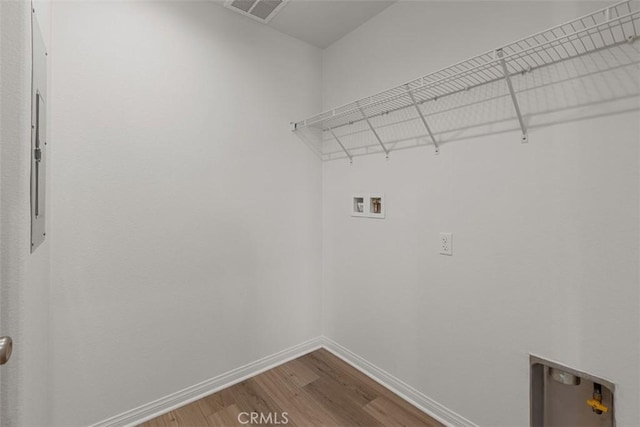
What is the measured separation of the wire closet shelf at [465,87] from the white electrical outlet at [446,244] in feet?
1.73

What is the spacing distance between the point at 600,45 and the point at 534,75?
8.9 inches

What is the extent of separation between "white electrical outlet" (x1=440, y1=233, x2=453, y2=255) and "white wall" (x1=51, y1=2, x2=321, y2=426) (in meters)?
1.11

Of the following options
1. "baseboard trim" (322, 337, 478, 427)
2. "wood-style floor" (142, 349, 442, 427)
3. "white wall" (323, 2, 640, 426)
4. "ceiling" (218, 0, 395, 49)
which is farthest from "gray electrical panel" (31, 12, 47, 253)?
"baseboard trim" (322, 337, 478, 427)

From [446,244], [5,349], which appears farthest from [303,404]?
[5,349]

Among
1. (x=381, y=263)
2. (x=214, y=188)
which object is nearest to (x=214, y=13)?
(x=214, y=188)

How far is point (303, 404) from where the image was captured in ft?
6.14

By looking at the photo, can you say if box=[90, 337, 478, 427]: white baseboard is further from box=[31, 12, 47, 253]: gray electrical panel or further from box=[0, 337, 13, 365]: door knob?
box=[0, 337, 13, 365]: door knob

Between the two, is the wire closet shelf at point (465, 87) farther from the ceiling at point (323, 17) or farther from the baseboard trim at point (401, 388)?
the baseboard trim at point (401, 388)

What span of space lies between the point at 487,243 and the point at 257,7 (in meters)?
2.03

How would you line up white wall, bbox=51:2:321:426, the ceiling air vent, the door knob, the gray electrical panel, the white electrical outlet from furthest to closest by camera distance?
the ceiling air vent, the white electrical outlet, white wall, bbox=51:2:321:426, the gray electrical panel, the door knob

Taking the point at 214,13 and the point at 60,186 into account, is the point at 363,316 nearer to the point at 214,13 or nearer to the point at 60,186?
the point at 60,186

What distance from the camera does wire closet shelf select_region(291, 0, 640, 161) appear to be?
1.13 m

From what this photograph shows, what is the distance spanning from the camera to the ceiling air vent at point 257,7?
194 centimetres

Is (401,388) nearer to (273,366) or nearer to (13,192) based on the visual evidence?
(273,366)
